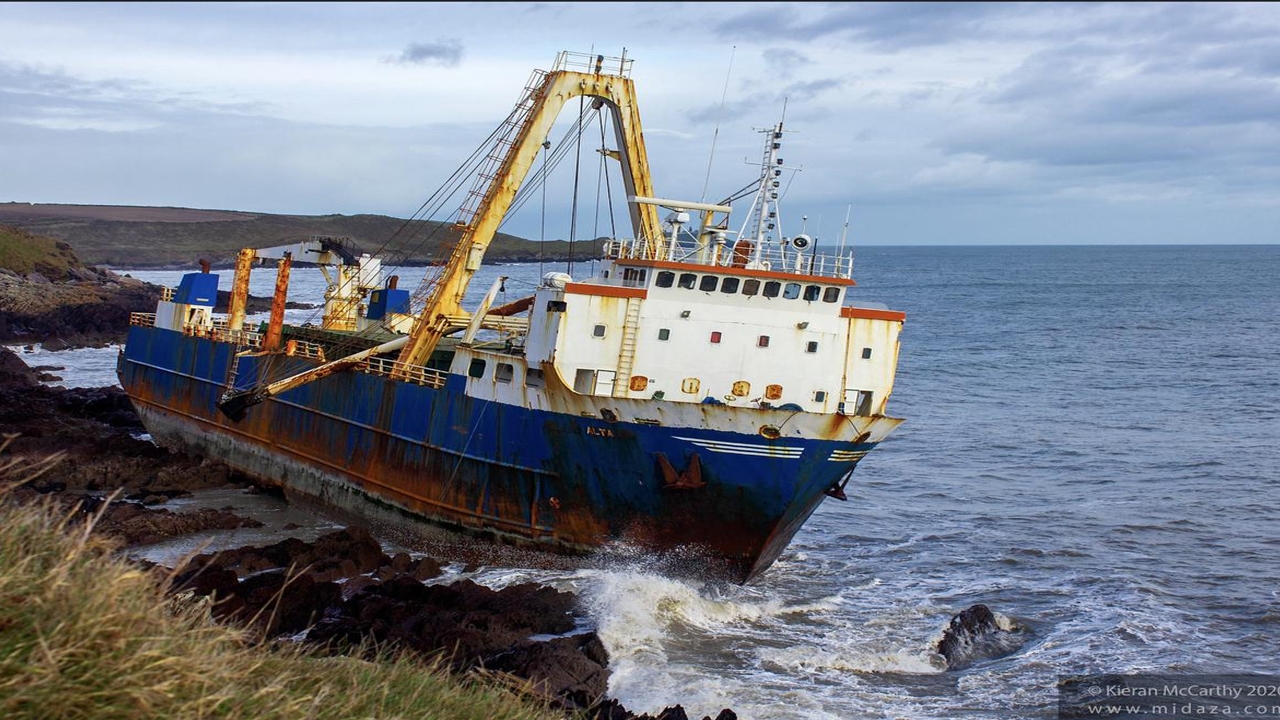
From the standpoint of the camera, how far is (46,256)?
76.3 meters

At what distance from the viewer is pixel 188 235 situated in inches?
5979

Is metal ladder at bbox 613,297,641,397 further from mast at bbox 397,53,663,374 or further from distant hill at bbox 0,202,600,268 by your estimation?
distant hill at bbox 0,202,600,268

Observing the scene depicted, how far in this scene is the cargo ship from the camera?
61.8 feet

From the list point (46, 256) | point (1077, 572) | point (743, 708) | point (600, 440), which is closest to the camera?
point (743, 708)

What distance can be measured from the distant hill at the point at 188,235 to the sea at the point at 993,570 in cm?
9466

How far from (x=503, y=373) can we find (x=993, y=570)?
9.75 meters

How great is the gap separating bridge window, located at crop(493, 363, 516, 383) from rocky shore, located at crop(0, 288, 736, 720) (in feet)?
11.2

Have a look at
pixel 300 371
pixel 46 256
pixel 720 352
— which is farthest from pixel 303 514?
pixel 46 256

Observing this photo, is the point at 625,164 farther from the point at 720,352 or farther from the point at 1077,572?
the point at 1077,572

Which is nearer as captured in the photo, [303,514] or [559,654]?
[559,654]

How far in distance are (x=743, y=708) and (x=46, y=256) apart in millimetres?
74809

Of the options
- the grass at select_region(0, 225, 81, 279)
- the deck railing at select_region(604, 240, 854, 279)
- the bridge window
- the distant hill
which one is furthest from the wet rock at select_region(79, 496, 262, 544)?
the distant hill

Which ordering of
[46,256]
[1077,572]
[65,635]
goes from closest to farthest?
[65,635] → [1077,572] → [46,256]

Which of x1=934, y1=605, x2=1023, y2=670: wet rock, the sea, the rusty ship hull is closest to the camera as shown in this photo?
the sea
